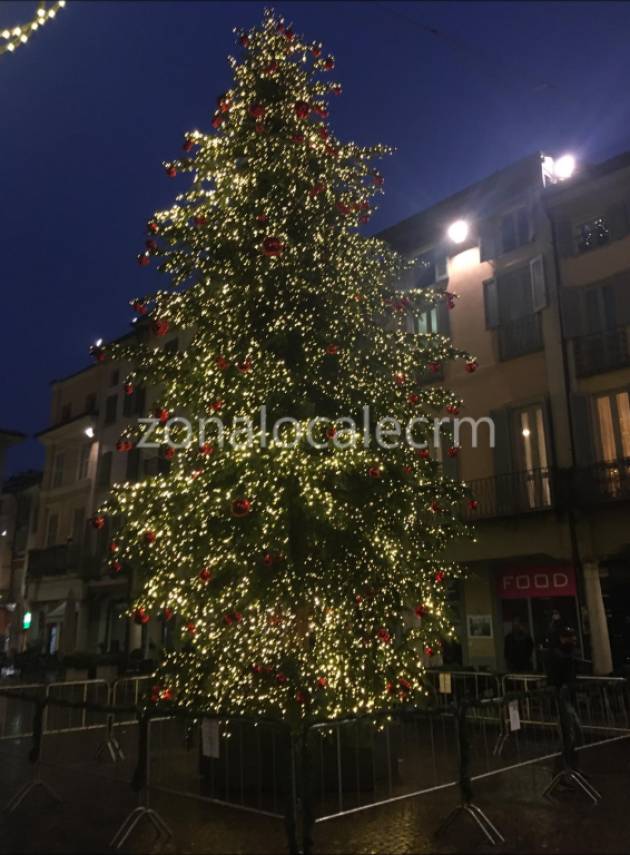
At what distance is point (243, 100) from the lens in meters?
12.0

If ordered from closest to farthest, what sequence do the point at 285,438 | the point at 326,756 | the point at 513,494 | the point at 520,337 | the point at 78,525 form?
the point at 326,756 → the point at 285,438 → the point at 513,494 → the point at 520,337 → the point at 78,525

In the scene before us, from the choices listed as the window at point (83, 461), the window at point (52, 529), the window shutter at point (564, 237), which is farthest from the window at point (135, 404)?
the window shutter at point (564, 237)

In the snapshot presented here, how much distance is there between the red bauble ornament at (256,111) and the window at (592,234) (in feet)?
38.1

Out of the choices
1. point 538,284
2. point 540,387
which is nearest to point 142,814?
point 540,387

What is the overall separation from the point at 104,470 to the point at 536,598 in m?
21.9

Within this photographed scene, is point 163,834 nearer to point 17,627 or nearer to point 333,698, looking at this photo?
point 333,698

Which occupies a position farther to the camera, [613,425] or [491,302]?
[491,302]

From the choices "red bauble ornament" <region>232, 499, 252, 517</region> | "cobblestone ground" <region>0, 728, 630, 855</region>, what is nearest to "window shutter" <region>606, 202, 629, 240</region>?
"cobblestone ground" <region>0, 728, 630, 855</region>

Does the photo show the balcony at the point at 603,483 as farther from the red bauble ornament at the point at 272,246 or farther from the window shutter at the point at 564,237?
the red bauble ornament at the point at 272,246

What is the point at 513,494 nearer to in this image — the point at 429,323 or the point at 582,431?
the point at 582,431

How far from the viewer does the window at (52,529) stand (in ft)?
123

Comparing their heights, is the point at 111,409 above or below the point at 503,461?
above

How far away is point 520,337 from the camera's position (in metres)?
20.5

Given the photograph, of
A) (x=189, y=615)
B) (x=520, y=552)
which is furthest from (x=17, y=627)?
(x=189, y=615)
